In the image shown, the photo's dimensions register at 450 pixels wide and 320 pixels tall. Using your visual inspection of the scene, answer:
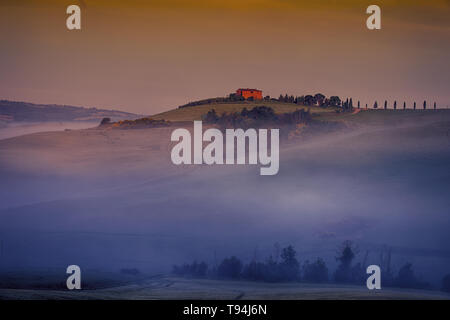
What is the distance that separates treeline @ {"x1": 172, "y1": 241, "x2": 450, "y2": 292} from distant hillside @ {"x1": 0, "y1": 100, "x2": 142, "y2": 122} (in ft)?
7.69

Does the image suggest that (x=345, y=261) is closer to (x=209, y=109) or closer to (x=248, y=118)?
(x=248, y=118)

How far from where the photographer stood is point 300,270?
30.0ft

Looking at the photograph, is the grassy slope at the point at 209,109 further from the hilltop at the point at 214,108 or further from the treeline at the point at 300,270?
the treeline at the point at 300,270

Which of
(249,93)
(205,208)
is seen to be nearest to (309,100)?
(249,93)

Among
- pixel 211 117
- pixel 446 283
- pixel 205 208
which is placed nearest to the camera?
pixel 446 283

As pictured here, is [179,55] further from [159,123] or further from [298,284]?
[298,284]

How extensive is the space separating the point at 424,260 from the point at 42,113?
564 centimetres

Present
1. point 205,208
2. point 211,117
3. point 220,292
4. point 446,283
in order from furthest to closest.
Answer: point 211,117 → point 205,208 → point 446,283 → point 220,292

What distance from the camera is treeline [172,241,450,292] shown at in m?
9.01

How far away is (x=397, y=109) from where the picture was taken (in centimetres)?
960

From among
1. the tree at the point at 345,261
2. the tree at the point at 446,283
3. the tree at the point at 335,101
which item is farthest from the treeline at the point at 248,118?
the tree at the point at 446,283

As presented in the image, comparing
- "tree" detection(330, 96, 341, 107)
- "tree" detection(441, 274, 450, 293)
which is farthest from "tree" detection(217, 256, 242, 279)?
"tree" detection(441, 274, 450, 293)

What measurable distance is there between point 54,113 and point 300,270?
4.06 m

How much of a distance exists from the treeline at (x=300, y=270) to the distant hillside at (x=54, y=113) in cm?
234
